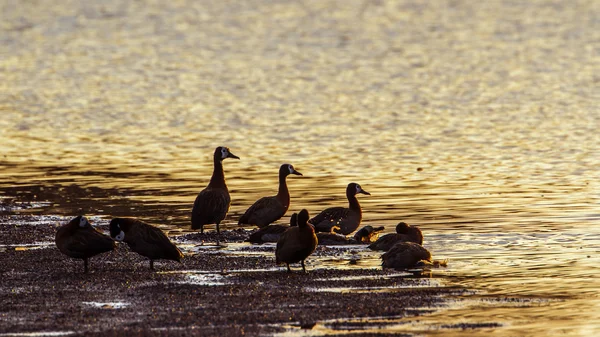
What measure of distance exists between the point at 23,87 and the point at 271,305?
3658 cm

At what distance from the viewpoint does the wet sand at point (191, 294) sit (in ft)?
50.0

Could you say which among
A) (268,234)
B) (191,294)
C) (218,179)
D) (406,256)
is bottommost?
(191,294)

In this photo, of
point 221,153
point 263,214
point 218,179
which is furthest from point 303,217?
point 221,153

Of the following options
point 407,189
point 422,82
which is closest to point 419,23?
point 422,82

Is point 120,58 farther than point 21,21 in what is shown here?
No

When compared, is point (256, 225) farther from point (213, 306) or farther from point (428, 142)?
point (428, 142)

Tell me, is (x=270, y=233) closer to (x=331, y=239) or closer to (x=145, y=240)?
(x=331, y=239)

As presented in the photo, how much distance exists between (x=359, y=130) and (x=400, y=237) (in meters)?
16.7

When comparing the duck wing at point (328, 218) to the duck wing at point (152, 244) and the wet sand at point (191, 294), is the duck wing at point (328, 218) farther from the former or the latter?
the duck wing at point (152, 244)

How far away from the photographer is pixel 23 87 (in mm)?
51031

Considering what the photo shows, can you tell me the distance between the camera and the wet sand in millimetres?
15234

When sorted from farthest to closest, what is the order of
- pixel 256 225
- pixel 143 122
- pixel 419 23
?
pixel 419 23 → pixel 143 122 → pixel 256 225

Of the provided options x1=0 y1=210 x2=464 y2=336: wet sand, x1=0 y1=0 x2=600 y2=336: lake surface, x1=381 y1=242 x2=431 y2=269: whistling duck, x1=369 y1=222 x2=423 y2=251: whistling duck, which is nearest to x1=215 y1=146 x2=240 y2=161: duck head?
x1=0 y1=0 x2=600 y2=336: lake surface

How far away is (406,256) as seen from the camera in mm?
18859
